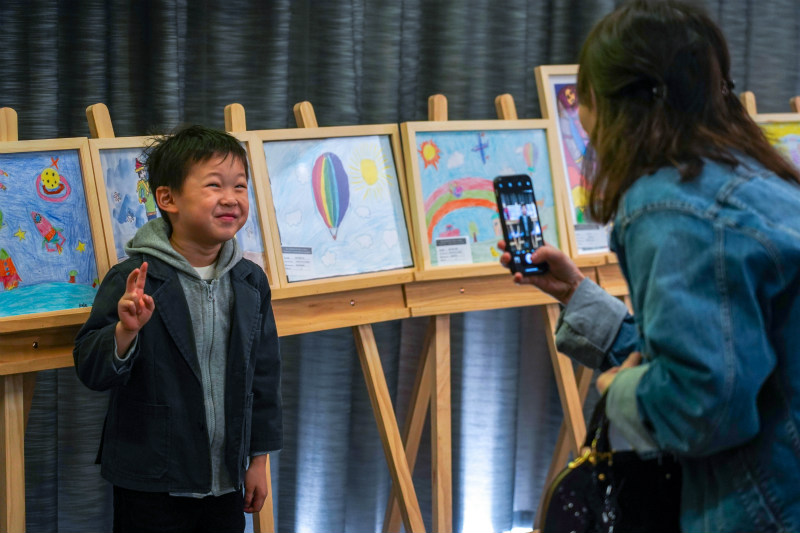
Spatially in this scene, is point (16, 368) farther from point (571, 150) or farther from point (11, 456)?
point (571, 150)

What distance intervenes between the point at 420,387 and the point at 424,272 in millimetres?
434

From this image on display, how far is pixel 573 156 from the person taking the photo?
2660 millimetres

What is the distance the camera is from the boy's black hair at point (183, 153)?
1.76 metres

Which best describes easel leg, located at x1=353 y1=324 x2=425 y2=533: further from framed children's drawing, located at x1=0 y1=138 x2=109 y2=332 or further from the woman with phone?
the woman with phone

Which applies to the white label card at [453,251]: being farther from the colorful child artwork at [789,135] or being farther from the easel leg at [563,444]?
the colorful child artwork at [789,135]

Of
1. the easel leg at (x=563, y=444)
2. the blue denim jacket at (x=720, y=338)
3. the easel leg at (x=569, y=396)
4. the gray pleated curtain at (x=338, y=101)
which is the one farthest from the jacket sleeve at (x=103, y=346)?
the easel leg at (x=563, y=444)

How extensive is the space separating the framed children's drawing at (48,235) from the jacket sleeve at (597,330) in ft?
3.58

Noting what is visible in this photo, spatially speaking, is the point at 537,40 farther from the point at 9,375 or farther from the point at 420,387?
the point at 9,375

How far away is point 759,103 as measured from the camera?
3.36 meters

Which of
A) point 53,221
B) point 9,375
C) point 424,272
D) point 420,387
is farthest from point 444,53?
point 9,375

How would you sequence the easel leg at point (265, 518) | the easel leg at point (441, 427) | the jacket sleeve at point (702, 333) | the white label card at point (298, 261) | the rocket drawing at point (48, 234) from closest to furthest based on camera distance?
the jacket sleeve at point (702, 333), the rocket drawing at point (48, 234), the easel leg at point (265, 518), the white label card at point (298, 261), the easel leg at point (441, 427)

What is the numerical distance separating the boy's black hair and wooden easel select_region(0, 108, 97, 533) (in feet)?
1.05

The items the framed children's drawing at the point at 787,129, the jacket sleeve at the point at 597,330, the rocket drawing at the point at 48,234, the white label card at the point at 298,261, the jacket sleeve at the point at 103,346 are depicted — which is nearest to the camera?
the jacket sleeve at the point at 597,330

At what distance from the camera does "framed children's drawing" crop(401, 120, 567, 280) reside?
2371 millimetres
